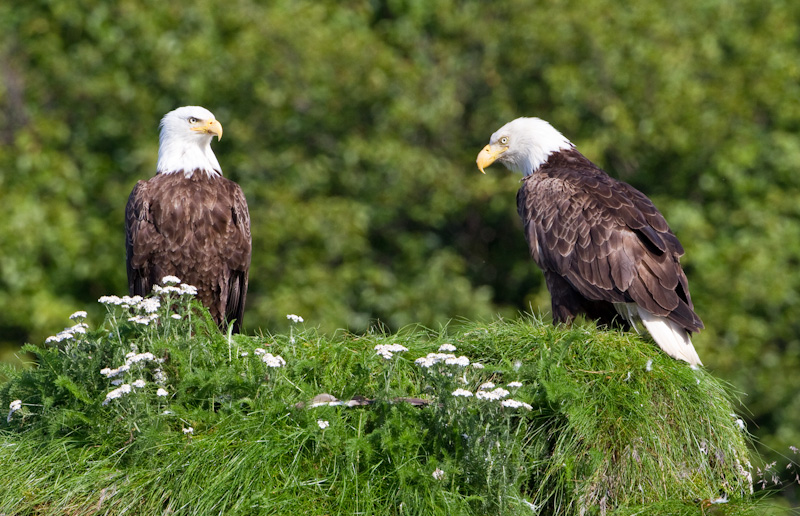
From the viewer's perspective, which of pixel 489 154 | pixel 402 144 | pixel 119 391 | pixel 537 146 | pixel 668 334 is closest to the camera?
pixel 119 391

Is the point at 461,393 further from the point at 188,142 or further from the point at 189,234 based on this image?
the point at 188,142

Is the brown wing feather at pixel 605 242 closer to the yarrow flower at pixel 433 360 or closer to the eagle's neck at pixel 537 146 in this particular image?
the eagle's neck at pixel 537 146

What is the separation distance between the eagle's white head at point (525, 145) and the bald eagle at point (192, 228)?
2.05m

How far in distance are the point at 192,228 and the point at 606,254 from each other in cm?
282

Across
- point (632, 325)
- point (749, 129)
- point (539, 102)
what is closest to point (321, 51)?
point (539, 102)

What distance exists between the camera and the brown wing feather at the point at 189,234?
7160 mm

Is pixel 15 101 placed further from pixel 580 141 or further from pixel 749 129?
pixel 749 129

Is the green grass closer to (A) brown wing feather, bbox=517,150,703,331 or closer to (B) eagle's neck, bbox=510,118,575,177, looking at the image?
(A) brown wing feather, bbox=517,150,703,331

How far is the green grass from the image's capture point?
4.65 m

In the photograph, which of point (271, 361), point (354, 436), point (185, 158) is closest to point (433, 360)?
point (354, 436)

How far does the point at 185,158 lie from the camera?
24.9 feet

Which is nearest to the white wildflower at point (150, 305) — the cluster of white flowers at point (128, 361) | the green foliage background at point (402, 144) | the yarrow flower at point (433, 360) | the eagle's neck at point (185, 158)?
the cluster of white flowers at point (128, 361)

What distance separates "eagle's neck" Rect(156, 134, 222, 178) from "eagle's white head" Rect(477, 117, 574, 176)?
2110mm

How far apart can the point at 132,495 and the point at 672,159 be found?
1176 cm
